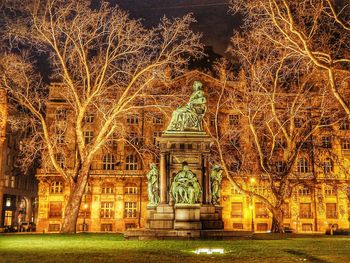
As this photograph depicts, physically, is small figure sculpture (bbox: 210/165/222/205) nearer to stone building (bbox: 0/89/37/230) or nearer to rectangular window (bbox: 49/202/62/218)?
rectangular window (bbox: 49/202/62/218)

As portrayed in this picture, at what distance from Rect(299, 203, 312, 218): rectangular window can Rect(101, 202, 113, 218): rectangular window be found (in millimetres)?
22923

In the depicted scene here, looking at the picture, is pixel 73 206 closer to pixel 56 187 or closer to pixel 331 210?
pixel 56 187

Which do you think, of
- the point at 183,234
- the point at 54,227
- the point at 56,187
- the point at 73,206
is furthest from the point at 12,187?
the point at 183,234

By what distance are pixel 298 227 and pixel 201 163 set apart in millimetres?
37803

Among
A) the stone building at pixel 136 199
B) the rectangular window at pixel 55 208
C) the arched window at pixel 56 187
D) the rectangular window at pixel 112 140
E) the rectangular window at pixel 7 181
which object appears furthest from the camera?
the rectangular window at pixel 7 181

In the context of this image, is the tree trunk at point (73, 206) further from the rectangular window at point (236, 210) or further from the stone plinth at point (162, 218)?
the rectangular window at point (236, 210)

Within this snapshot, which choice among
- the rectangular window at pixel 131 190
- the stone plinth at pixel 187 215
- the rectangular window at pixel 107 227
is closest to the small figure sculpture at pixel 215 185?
the stone plinth at pixel 187 215

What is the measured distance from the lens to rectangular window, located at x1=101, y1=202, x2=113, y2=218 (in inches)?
2090

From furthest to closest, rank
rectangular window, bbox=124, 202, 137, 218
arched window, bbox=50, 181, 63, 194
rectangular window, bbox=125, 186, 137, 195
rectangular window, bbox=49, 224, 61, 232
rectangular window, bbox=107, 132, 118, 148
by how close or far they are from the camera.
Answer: rectangular window, bbox=125, 186, 137, 195 → rectangular window, bbox=124, 202, 137, 218 → arched window, bbox=50, 181, 63, 194 → rectangular window, bbox=49, 224, 61, 232 → rectangular window, bbox=107, 132, 118, 148

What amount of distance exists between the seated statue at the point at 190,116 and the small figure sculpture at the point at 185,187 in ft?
6.29

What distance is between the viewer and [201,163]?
19000 millimetres

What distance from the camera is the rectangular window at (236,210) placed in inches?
2117

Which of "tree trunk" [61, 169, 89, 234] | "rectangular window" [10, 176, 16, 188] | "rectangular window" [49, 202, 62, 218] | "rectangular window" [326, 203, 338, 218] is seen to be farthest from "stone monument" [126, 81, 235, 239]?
"rectangular window" [10, 176, 16, 188]

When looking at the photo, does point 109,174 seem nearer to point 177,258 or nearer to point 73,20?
point 73,20
